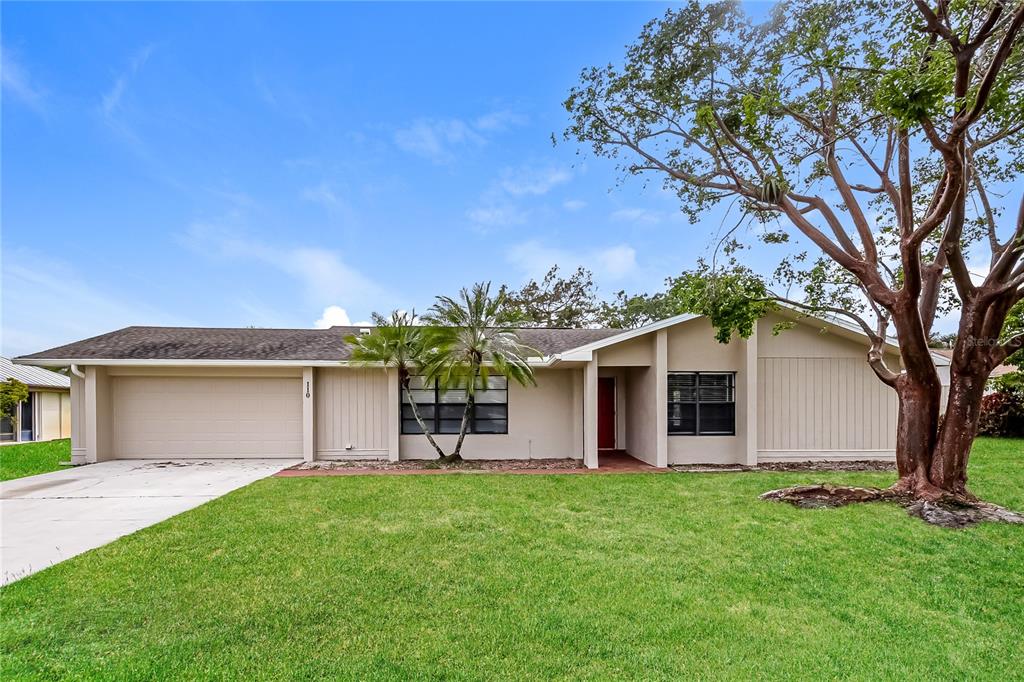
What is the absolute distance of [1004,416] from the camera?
16.9 metres

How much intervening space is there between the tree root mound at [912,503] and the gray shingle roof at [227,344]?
5248mm

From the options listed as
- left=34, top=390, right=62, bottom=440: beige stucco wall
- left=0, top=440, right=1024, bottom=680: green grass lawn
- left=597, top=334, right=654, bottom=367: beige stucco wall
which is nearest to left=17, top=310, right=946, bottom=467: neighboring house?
left=597, top=334, right=654, bottom=367: beige stucco wall

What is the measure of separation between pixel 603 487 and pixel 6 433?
69.4 ft

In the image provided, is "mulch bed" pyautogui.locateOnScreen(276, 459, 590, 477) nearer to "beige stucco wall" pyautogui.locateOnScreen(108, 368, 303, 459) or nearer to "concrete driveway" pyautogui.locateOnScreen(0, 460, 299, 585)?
"concrete driveway" pyautogui.locateOnScreen(0, 460, 299, 585)

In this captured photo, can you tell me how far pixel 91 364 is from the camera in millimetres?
11219

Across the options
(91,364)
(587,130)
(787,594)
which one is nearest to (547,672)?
(787,594)

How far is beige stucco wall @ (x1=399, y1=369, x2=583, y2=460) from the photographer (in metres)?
12.3

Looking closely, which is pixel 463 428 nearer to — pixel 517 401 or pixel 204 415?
pixel 517 401

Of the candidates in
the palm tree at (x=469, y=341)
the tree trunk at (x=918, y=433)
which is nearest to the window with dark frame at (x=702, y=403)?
the palm tree at (x=469, y=341)

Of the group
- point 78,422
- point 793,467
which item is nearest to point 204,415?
point 78,422

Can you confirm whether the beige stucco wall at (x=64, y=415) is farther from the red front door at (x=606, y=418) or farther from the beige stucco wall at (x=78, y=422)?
the red front door at (x=606, y=418)

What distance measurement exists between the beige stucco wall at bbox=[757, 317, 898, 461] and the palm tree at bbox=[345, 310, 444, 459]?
7.90m

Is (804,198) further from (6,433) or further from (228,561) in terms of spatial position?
(6,433)

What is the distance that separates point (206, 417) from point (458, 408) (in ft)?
20.6
